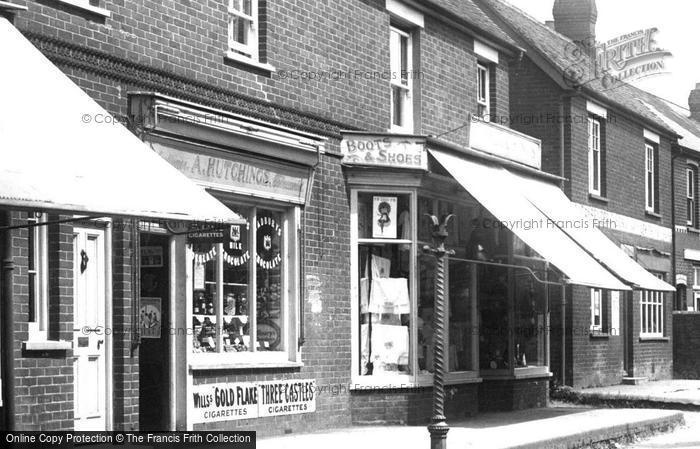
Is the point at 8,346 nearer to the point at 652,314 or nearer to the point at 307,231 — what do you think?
the point at 307,231

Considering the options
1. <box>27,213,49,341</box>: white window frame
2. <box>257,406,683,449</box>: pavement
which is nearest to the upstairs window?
<box>257,406,683,449</box>: pavement

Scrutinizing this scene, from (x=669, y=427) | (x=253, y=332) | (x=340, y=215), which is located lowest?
(x=669, y=427)

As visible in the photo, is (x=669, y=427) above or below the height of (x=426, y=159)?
below

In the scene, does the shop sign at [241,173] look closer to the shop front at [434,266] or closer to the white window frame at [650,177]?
the shop front at [434,266]

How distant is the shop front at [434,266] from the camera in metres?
17.8

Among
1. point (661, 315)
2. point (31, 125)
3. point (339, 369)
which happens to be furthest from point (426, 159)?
point (661, 315)

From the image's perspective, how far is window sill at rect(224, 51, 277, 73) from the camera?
49.6ft

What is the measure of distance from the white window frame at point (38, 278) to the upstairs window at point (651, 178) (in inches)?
866

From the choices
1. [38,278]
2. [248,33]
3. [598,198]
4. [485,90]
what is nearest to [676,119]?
[598,198]

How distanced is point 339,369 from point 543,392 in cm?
685

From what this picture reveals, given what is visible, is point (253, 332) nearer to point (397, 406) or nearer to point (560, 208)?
point (397, 406)

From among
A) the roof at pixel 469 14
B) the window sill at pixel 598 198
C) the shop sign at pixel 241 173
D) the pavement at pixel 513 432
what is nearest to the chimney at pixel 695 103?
the window sill at pixel 598 198

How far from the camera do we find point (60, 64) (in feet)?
40.4

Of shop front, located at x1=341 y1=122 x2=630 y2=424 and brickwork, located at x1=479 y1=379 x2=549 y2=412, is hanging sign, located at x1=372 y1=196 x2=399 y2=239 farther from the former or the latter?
brickwork, located at x1=479 y1=379 x2=549 y2=412
